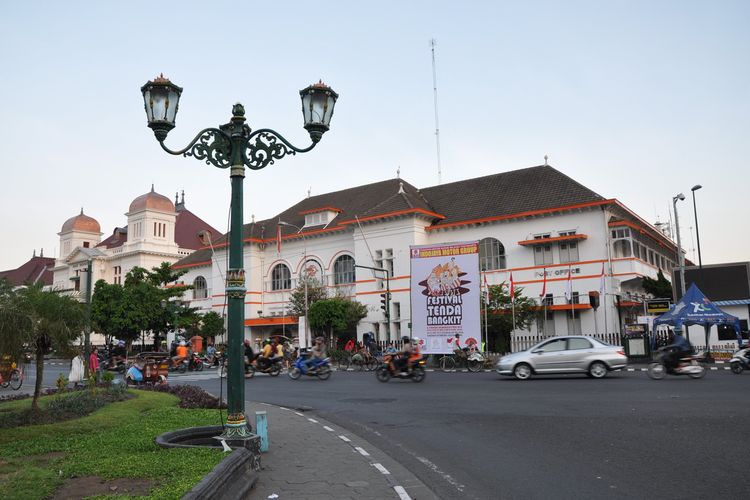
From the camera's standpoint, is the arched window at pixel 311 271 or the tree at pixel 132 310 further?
the arched window at pixel 311 271

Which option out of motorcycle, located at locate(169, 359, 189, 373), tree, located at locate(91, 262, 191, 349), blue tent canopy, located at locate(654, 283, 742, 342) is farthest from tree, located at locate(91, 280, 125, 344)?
blue tent canopy, located at locate(654, 283, 742, 342)

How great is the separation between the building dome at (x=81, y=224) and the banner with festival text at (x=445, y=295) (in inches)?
2547

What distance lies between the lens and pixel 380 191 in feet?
165

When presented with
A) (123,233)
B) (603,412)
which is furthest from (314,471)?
(123,233)

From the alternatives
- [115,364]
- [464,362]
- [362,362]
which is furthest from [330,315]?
[464,362]

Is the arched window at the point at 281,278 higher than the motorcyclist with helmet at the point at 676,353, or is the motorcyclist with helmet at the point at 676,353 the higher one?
the arched window at the point at 281,278

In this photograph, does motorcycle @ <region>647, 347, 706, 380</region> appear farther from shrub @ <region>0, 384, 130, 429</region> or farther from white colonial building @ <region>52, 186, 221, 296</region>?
white colonial building @ <region>52, 186, 221, 296</region>

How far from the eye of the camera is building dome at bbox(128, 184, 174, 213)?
69.6m

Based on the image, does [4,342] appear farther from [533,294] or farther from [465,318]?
[533,294]

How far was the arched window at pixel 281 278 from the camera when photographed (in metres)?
51.6

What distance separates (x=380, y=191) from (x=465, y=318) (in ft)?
79.6

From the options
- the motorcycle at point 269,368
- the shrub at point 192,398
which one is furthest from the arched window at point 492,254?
the shrub at point 192,398

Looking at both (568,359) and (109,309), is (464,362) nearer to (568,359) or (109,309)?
(568,359)

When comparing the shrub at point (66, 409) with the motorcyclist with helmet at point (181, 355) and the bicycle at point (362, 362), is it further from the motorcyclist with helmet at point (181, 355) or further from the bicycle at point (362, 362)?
the motorcyclist with helmet at point (181, 355)
